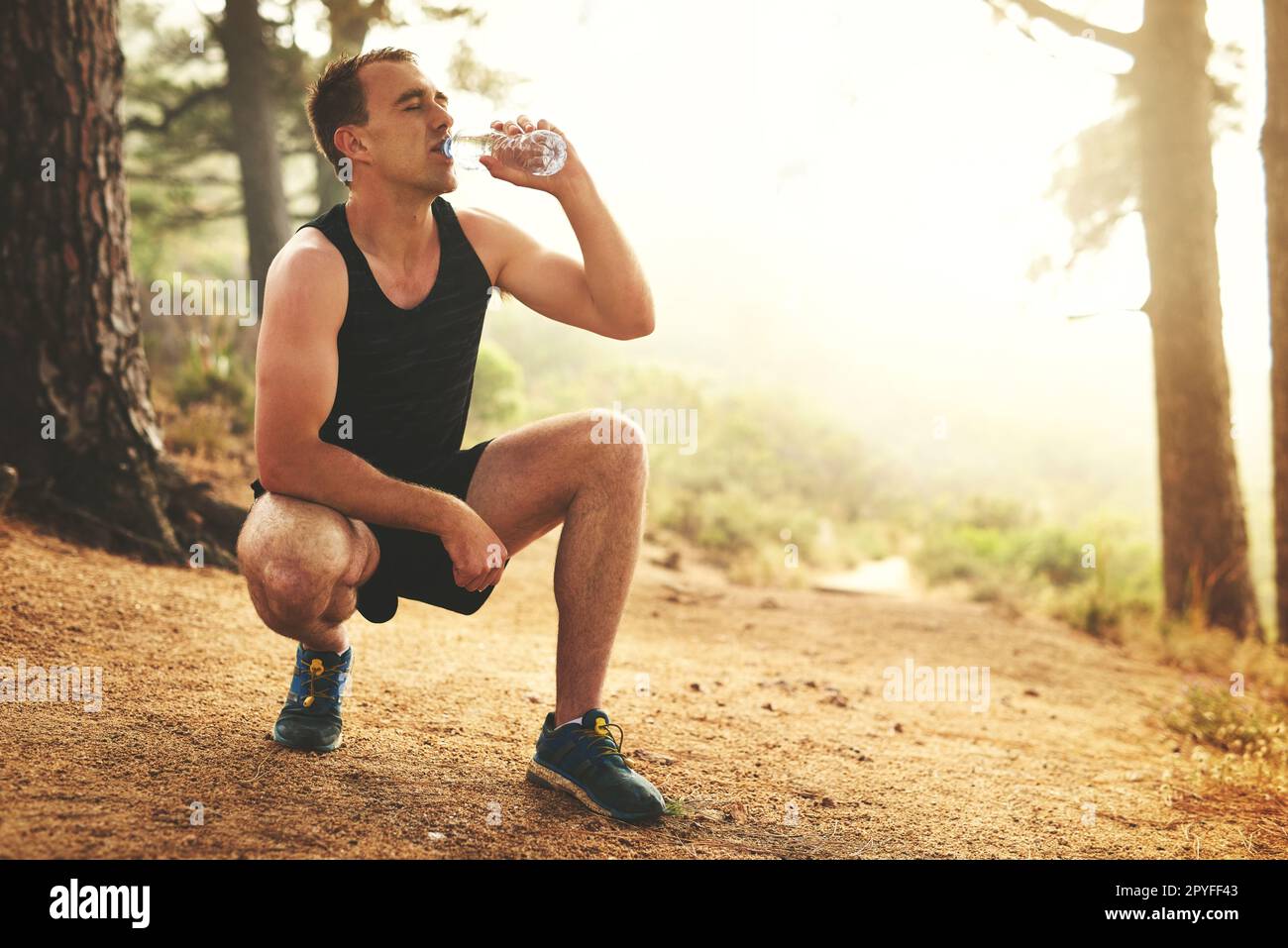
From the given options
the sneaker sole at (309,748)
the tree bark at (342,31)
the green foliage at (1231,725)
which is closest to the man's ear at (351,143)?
the sneaker sole at (309,748)

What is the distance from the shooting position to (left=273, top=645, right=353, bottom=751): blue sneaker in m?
2.70

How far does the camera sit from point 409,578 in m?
2.70

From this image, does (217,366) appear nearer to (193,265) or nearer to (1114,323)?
(193,265)

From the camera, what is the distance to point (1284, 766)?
3619 millimetres

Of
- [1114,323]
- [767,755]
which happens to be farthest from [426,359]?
[1114,323]

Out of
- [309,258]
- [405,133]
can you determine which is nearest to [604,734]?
[309,258]

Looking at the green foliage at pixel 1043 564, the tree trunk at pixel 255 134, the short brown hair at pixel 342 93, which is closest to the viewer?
the short brown hair at pixel 342 93

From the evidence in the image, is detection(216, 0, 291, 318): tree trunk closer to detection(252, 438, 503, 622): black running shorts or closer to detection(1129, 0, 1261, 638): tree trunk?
detection(1129, 0, 1261, 638): tree trunk

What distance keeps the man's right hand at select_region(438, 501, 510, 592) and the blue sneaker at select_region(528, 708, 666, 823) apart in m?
0.44

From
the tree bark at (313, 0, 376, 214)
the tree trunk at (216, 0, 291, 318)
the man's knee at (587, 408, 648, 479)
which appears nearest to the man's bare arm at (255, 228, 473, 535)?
the man's knee at (587, 408, 648, 479)

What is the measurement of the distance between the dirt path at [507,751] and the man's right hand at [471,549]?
0.53 m

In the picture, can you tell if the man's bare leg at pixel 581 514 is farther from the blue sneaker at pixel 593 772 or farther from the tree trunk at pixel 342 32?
the tree trunk at pixel 342 32

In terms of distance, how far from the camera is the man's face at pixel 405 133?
2709mm
